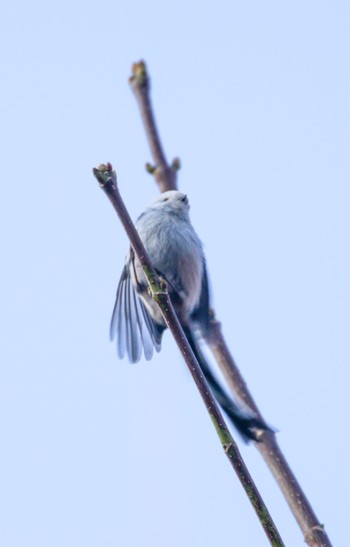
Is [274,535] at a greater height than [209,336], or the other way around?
[209,336]

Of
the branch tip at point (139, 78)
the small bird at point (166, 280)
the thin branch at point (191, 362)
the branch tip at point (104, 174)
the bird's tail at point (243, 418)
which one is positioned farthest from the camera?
the small bird at point (166, 280)

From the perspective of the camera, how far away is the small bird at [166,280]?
2.19m

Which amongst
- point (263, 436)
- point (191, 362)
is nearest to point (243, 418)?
point (263, 436)

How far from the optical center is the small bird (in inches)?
86.3

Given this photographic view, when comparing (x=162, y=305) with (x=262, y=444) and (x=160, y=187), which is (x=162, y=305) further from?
(x=160, y=187)

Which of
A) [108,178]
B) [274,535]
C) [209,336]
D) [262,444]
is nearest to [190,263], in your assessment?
[209,336]

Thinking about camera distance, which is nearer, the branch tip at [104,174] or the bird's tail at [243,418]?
the branch tip at [104,174]

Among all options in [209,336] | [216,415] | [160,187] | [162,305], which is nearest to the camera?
[216,415]

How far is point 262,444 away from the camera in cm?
148

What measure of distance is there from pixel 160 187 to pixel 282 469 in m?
0.76

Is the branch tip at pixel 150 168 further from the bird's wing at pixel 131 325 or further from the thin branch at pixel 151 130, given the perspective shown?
the bird's wing at pixel 131 325

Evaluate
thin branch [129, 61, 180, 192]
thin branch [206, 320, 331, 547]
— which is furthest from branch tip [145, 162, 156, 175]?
thin branch [206, 320, 331, 547]

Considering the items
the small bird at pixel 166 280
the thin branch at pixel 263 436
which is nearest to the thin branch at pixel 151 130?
the thin branch at pixel 263 436

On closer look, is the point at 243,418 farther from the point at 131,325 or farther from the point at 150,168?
the point at 131,325
